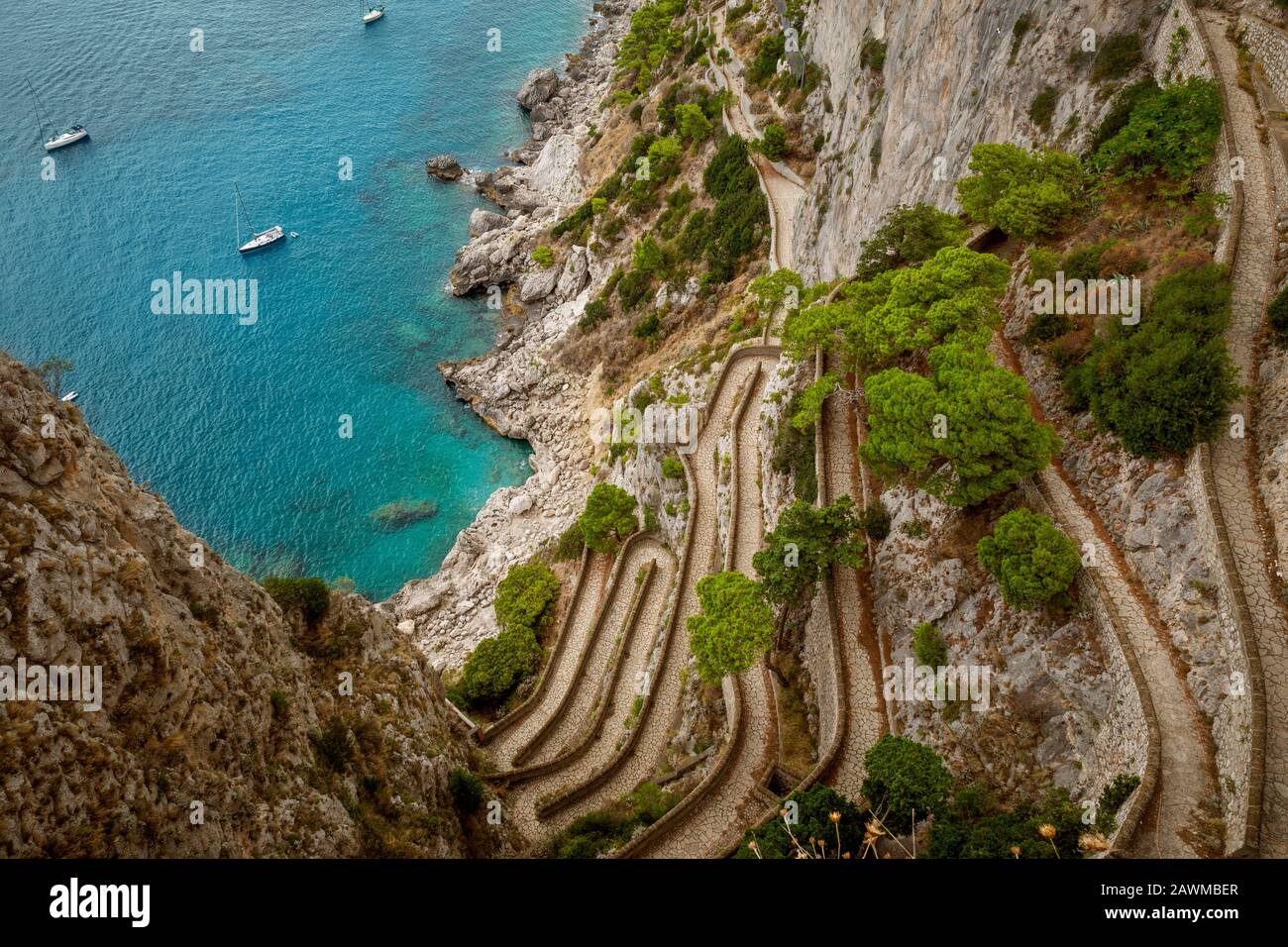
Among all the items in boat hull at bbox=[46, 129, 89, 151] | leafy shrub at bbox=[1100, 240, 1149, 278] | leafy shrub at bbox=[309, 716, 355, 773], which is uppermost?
boat hull at bbox=[46, 129, 89, 151]

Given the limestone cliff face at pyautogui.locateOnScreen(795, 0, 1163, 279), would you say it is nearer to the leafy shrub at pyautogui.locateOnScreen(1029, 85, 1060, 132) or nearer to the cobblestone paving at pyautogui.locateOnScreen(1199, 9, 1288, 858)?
the leafy shrub at pyautogui.locateOnScreen(1029, 85, 1060, 132)

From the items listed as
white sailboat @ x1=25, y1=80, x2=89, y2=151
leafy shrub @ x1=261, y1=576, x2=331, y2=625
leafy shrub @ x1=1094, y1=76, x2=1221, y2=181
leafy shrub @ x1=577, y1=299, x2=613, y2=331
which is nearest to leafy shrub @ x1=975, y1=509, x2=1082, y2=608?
leafy shrub @ x1=1094, y1=76, x2=1221, y2=181

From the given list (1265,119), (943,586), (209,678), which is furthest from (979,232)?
(209,678)

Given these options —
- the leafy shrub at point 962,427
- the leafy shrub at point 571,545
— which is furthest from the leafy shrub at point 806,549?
the leafy shrub at point 571,545

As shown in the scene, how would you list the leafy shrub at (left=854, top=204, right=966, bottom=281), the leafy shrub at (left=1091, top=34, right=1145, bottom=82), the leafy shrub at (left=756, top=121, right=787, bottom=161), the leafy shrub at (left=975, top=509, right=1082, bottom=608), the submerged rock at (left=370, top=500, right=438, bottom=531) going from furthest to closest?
the submerged rock at (left=370, top=500, right=438, bottom=531), the leafy shrub at (left=756, top=121, right=787, bottom=161), the leafy shrub at (left=854, top=204, right=966, bottom=281), the leafy shrub at (left=1091, top=34, right=1145, bottom=82), the leafy shrub at (left=975, top=509, right=1082, bottom=608)

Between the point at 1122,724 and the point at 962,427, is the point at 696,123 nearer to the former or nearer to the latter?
the point at 962,427

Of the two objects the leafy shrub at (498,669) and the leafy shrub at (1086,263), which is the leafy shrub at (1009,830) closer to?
the leafy shrub at (1086,263)
